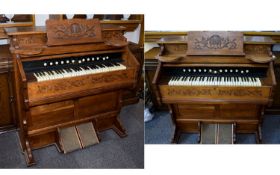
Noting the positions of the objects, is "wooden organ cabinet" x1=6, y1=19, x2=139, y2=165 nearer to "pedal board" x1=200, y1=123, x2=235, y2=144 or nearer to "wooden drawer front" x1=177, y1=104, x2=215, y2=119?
"wooden drawer front" x1=177, y1=104, x2=215, y2=119

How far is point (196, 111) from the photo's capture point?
282 cm

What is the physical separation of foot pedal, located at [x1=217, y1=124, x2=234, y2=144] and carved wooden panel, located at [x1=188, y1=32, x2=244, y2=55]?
2.58ft

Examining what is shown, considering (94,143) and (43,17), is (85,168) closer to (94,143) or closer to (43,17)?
(94,143)

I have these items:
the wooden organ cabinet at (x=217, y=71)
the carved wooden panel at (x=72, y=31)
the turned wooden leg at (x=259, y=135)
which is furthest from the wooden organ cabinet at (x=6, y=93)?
the turned wooden leg at (x=259, y=135)

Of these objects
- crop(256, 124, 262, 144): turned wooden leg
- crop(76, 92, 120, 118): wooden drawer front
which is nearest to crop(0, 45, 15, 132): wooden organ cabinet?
crop(76, 92, 120, 118): wooden drawer front

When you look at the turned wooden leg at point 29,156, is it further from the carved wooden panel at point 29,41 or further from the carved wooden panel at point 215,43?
the carved wooden panel at point 215,43

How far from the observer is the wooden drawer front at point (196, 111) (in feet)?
9.10

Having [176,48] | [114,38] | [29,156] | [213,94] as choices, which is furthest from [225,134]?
[29,156]

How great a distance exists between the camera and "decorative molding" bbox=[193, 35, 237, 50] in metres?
2.41

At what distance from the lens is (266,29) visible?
121 inches

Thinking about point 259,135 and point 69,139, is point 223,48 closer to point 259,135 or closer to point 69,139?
point 259,135

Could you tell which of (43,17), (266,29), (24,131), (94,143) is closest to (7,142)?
(24,131)

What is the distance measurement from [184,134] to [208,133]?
0.98 feet

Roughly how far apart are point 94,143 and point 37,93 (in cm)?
89
